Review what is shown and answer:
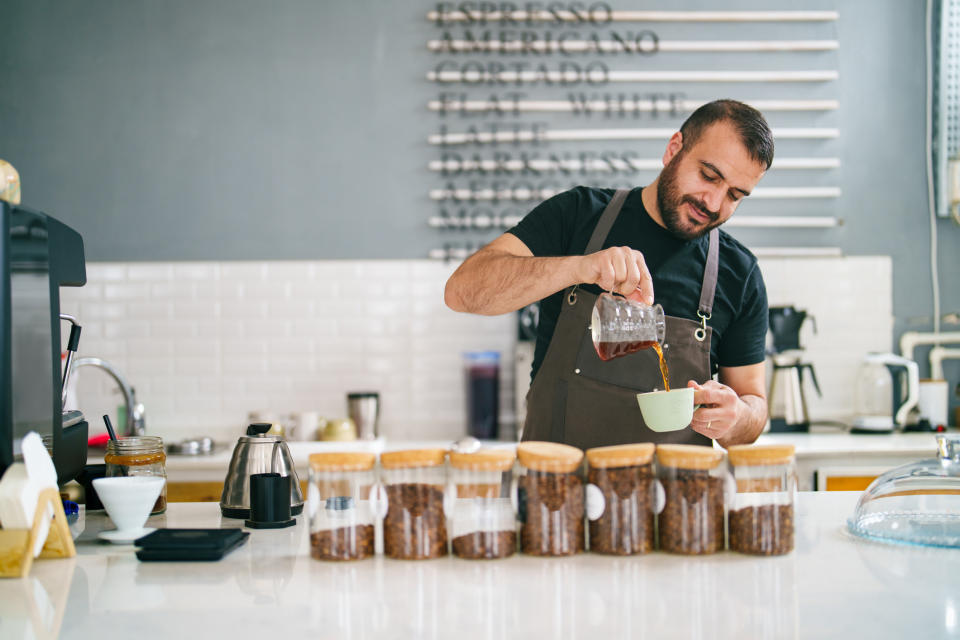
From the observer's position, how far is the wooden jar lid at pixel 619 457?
140cm

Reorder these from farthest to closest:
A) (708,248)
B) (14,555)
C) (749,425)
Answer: (708,248) < (749,425) < (14,555)

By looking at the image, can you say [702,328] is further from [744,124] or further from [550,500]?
[550,500]

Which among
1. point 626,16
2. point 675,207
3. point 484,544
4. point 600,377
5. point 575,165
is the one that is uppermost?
point 626,16

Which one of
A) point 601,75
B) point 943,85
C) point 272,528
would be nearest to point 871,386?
point 943,85

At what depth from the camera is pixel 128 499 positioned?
1.54 metres

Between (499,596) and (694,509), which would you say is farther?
(694,509)

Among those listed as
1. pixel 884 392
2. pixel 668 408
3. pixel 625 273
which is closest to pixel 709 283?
pixel 625 273

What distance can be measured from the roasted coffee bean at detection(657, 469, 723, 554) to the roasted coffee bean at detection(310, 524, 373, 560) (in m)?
0.52

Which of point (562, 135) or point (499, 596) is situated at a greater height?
point (562, 135)

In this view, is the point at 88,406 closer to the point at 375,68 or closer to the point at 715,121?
the point at 375,68

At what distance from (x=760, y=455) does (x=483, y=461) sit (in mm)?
463

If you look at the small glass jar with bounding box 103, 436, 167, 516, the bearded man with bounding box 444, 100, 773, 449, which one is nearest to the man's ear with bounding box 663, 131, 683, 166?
the bearded man with bounding box 444, 100, 773, 449

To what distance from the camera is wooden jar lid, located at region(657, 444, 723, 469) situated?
1411 mm

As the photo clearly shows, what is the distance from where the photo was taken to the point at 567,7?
13.3 ft
